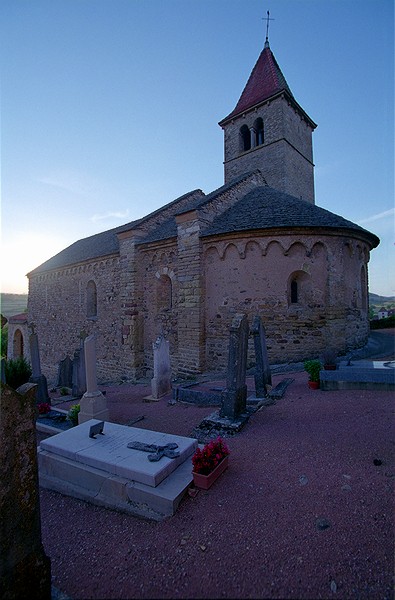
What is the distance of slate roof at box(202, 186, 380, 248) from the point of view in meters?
9.87

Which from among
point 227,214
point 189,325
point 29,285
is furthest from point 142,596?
point 29,285

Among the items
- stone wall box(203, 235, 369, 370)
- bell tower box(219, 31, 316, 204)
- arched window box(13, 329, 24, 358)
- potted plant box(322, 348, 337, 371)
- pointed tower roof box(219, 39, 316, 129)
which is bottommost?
arched window box(13, 329, 24, 358)

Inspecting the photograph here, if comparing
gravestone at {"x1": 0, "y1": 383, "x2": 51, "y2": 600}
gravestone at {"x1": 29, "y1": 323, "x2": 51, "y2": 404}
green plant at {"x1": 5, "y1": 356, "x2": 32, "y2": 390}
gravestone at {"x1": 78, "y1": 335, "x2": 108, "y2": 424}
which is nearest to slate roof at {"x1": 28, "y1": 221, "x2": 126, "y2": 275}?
gravestone at {"x1": 29, "y1": 323, "x2": 51, "y2": 404}

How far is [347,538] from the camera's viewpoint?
2.63m

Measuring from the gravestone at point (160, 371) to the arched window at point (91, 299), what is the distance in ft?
29.9

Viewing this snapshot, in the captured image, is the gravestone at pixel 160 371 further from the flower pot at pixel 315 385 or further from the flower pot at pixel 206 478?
the flower pot at pixel 206 478

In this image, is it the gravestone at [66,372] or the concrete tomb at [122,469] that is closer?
the concrete tomb at [122,469]

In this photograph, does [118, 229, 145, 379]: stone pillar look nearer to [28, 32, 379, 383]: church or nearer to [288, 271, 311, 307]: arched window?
[28, 32, 379, 383]: church

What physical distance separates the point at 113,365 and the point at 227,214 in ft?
30.6

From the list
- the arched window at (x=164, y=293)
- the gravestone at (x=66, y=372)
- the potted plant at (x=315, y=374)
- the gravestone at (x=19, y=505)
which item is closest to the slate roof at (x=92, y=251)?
the arched window at (x=164, y=293)

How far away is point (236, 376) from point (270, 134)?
1753cm

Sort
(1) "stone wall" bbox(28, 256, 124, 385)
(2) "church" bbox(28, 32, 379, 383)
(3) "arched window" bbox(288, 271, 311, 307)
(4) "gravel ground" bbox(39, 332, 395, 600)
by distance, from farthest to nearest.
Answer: (1) "stone wall" bbox(28, 256, 124, 385), (3) "arched window" bbox(288, 271, 311, 307), (2) "church" bbox(28, 32, 379, 383), (4) "gravel ground" bbox(39, 332, 395, 600)

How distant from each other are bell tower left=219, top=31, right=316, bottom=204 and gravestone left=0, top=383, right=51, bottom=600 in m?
18.2

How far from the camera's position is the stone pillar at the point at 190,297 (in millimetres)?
10984
